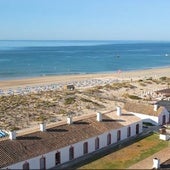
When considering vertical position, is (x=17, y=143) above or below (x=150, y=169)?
above

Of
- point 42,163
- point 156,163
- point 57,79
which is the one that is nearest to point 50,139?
point 42,163

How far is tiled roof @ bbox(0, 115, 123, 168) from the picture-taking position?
80.7 feet

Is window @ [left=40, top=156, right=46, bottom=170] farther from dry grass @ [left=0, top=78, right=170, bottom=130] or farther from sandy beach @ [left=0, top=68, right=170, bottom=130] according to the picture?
dry grass @ [left=0, top=78, right=170, bottom=130]

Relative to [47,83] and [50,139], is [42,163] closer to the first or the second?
[50,139]

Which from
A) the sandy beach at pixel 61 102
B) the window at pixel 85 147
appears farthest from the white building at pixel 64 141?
the sandy beach at pixel 61 102

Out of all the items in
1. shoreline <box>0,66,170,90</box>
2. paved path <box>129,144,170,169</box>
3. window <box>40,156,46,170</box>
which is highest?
window <box>40,156,46,170</box>

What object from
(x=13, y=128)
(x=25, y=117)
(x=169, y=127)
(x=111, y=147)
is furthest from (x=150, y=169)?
(x=25, y=117)

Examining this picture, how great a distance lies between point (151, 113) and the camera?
125ft

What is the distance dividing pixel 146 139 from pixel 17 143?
12497 mm

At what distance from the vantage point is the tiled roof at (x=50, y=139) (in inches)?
968

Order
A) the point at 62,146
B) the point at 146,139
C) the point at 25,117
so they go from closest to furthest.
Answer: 1. the point at 62,146
2. the point at 146,139
3. the point at 25,117

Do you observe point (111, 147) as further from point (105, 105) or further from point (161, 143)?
point (105, 105)


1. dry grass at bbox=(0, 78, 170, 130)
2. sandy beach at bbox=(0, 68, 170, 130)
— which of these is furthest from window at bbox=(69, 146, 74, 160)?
dry grass at bbox=(0, 78, 170, 130)

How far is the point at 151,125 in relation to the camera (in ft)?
123
